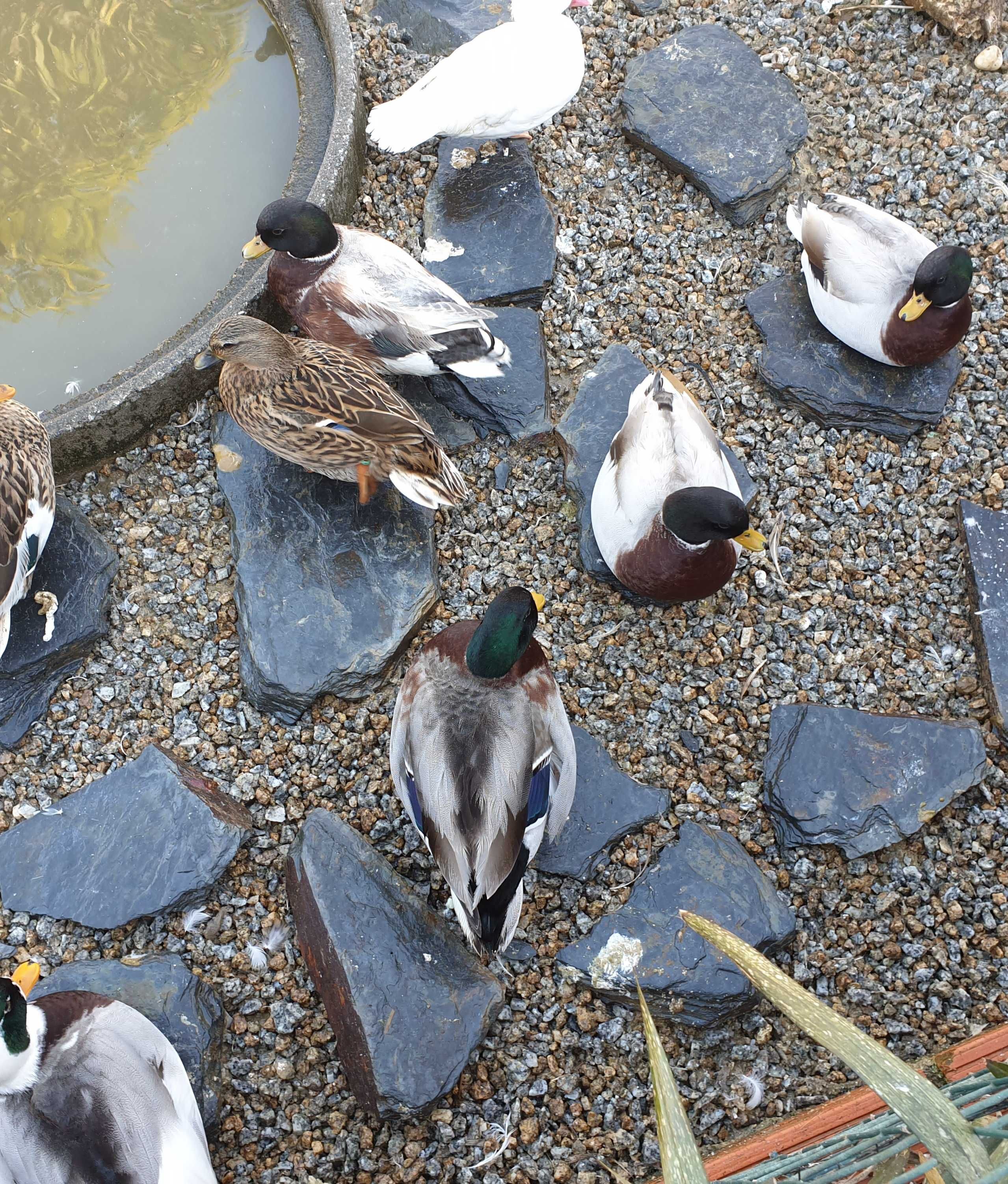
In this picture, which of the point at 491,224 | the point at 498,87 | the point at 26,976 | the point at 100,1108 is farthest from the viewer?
the point at 491,224

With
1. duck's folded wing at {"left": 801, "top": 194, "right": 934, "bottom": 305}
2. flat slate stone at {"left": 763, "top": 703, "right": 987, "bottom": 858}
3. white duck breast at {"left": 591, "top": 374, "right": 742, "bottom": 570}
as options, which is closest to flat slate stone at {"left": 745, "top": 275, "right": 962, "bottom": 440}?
duck's folded wing at {"left": 801, "top": 194, "right": 934, "bottom": 305}

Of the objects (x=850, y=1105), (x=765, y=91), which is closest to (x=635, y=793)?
(x=850, y=1105)

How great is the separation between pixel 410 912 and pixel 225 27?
371 cm

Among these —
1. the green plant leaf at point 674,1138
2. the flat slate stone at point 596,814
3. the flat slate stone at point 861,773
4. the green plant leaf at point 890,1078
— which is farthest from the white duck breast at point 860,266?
the green plant leaf at point 674,1138

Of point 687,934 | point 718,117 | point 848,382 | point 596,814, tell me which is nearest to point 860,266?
point 848,382

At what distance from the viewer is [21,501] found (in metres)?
2.76

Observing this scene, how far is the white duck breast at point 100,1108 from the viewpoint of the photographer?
6.69ft

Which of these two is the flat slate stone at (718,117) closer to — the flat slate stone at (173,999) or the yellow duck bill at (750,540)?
the yellow duck bill at (750,540)

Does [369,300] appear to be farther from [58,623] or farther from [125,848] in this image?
[125,848]

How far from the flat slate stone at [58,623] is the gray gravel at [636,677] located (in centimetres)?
6

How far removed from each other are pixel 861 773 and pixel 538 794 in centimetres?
100

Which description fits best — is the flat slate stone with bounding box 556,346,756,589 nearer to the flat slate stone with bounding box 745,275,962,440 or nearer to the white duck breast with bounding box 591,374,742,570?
the white duck breast with bounding box 591,374,742,570

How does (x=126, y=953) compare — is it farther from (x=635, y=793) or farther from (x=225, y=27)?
(x=225, y=27)

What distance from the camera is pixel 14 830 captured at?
8.89ft
